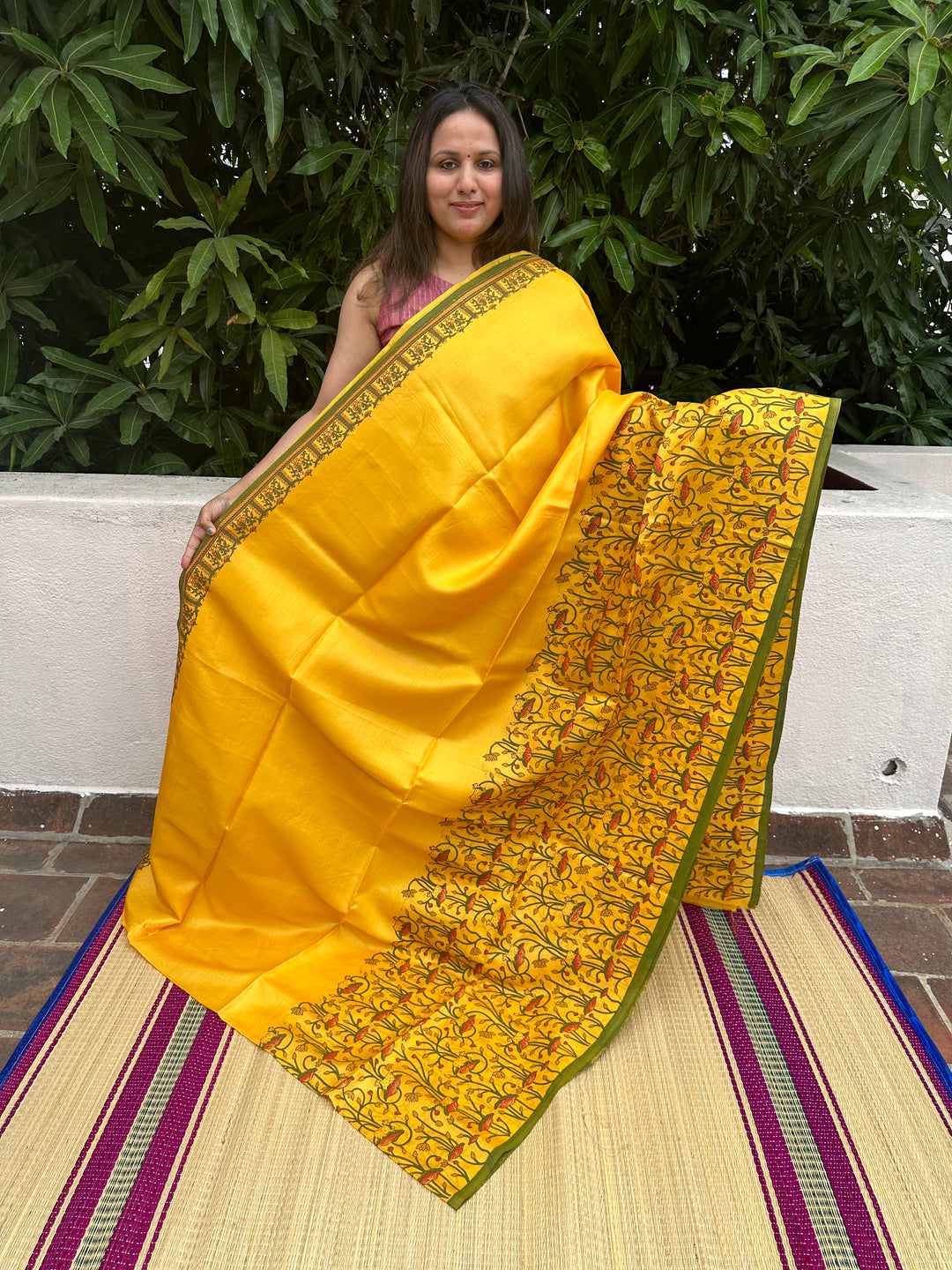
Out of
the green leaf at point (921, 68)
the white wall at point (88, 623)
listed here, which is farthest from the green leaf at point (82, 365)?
the green leaf at point (921, 68)

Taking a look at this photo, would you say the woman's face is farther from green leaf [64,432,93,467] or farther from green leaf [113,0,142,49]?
green leaf [64,432,93,467]

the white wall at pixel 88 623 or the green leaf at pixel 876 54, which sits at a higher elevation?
the green leaf at pixel 876 54

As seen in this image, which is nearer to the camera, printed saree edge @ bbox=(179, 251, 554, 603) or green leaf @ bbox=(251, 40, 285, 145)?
printed saree edge @ bbox=(179, 251, 554, 603)

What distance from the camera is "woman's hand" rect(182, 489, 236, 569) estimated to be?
178 centimetres

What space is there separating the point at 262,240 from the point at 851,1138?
2010mm

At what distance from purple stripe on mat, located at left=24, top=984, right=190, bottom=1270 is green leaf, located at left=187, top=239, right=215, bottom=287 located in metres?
1.39

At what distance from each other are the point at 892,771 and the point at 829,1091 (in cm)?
91

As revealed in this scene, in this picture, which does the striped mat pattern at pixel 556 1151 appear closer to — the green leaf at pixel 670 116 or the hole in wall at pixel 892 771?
the hole in wall at pixel 892 771

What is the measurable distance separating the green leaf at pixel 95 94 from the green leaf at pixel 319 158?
0.42 m

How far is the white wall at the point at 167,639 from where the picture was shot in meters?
2.10

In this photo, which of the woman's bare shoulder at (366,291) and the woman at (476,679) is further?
the woman's bare shoulder at (366,291)

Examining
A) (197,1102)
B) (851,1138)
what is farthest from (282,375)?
(851,1138)

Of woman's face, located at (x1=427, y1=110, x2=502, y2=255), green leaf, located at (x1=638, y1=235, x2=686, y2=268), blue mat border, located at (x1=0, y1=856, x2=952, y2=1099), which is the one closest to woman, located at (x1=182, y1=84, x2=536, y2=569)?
woman's face, located at (x1=427, y1=110, x2=502, y2=255)

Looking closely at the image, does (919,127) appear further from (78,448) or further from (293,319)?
(78,448)
